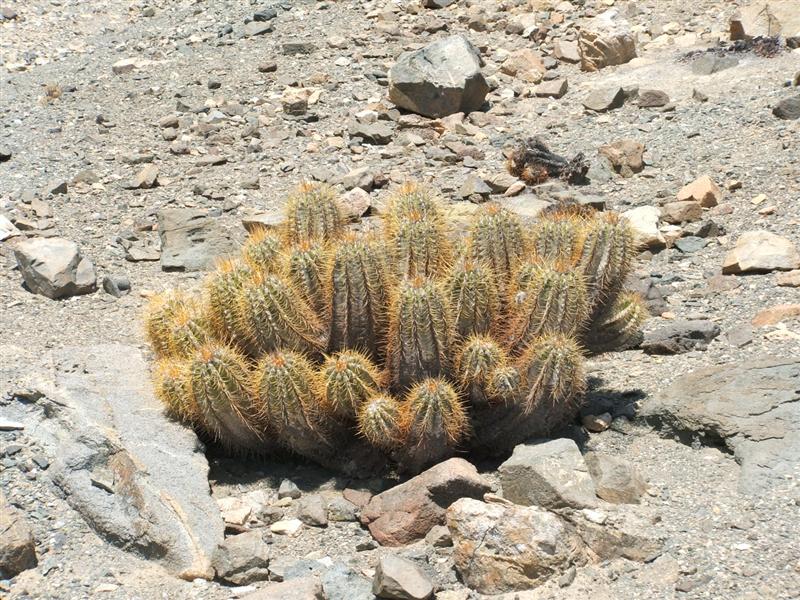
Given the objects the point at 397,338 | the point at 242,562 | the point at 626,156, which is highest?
the point at 397,338

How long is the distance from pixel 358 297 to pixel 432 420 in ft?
2.12

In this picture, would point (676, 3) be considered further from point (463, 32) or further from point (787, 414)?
point (787, 414)

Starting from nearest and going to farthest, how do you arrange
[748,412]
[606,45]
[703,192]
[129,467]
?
[129,467] → [748,412] → [703,192] → [606,45]

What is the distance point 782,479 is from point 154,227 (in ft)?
15.9

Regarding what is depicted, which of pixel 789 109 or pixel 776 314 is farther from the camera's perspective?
pixel 789 109

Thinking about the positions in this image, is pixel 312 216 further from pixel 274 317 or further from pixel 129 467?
pixel 129 467

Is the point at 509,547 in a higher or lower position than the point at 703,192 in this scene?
lower

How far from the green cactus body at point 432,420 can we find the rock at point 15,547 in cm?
159

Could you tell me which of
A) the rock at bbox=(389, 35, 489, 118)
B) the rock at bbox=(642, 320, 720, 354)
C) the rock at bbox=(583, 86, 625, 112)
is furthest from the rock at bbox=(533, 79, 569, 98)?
the rock at bbox=(642, 320, 720, 354)

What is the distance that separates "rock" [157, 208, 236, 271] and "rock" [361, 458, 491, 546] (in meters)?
3.01

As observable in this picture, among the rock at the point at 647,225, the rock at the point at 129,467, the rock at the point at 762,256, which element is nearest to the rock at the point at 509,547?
the rock at the point at 129,467

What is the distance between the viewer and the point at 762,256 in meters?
6.32

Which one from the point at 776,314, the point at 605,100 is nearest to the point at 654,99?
the point at 605,100

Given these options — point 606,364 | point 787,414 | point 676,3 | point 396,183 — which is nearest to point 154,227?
point 396,183
